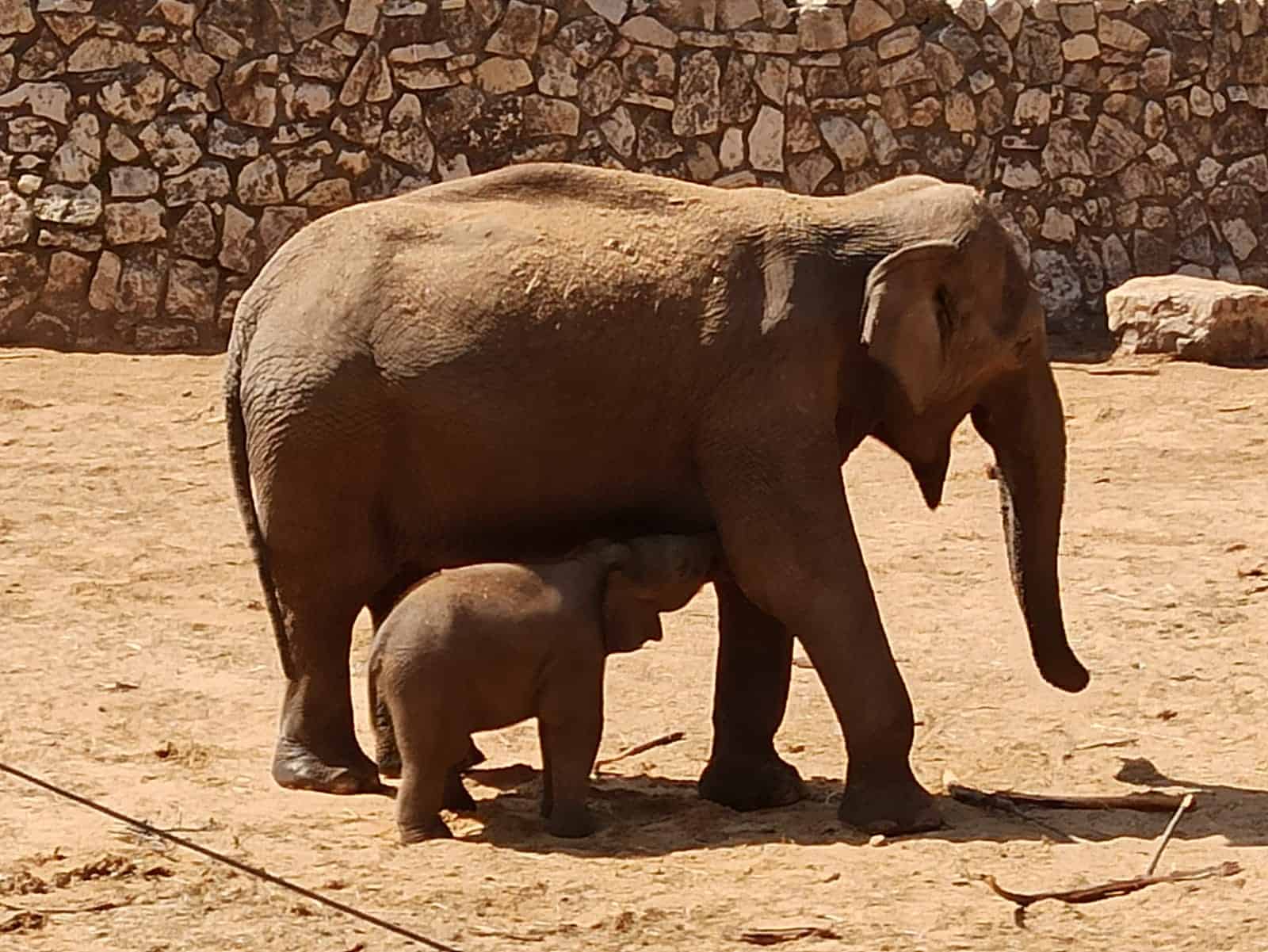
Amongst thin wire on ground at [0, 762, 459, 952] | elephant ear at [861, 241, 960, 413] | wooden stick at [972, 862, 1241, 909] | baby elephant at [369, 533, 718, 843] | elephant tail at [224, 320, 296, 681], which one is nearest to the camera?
thin wire on ground at [0, 762, 459, 952]

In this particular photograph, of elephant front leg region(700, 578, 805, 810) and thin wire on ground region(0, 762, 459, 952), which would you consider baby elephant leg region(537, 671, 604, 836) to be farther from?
thin wire on ground region(0, 762, 459, 952)

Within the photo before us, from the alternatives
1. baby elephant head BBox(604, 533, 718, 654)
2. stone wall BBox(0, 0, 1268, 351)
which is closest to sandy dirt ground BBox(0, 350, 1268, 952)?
baby elephant head BBox(604, 533, 718, 654)

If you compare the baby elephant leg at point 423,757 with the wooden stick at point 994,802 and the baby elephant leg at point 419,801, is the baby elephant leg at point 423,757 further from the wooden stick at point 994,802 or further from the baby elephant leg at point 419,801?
the wooden stick at point 994,802

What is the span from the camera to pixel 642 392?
688 cm

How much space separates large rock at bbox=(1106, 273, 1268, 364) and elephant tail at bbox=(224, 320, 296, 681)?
343 inches

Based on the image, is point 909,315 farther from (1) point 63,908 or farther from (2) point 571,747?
(1) point 63,908

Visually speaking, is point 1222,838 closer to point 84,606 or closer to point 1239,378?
point 84,606

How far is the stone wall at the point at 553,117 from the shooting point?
608 inches

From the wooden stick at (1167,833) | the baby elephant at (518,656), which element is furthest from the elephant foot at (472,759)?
the wooden stick at (1167,833)

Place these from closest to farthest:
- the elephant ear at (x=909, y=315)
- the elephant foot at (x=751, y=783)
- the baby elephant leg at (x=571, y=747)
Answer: the baby elephant leg at (x=571, y=747) → the elephant ear at (x=909, y=315) → the elephant foot at (x=751, y=783)

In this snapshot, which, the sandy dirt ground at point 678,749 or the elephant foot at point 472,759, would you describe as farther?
the elephant foot at point 472,759

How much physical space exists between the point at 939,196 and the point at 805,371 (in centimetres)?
69

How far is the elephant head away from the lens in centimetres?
682

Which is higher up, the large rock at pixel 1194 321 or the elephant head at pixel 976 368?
the elephant head at pixel 976 368
